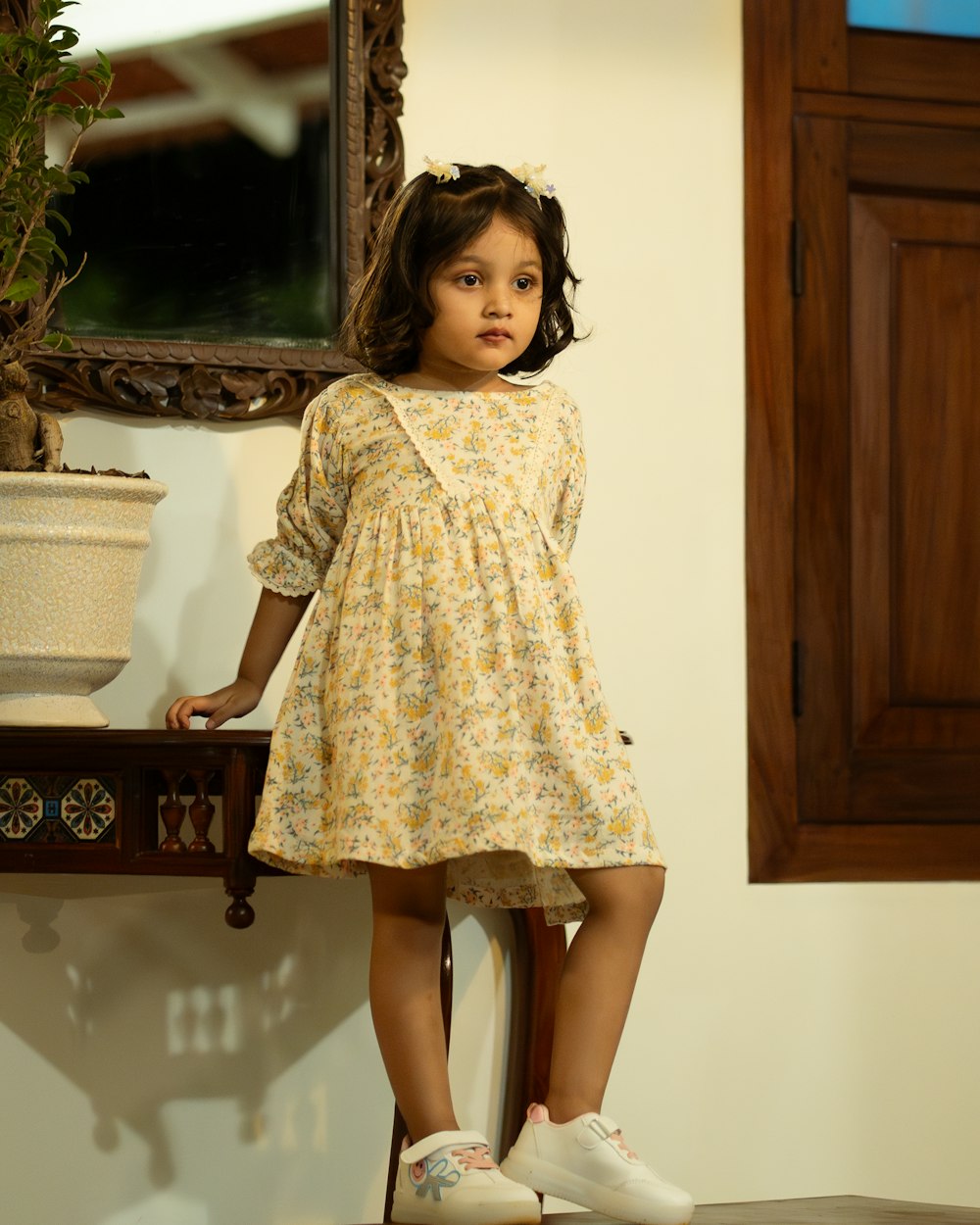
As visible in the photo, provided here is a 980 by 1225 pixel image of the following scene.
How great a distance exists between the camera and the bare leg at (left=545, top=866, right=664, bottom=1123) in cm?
151

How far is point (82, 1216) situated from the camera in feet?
6.65

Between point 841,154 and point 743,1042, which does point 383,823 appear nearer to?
point 743,1042

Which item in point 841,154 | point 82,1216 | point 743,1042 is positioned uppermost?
point 841,154

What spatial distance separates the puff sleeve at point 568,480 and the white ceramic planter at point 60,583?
47 centimetres

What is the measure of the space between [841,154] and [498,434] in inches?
38.7

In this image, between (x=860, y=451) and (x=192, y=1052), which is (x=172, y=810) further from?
(x=860, y=451)

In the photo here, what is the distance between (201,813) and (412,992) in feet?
0.96

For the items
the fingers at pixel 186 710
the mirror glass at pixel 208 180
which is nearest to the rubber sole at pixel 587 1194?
the fingers at pixel 186 710

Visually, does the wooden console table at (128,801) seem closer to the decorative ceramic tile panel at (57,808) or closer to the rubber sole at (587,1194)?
the decorative ceramic tile panel at (57,808)

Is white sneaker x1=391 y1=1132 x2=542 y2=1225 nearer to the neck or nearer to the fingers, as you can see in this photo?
the fingers

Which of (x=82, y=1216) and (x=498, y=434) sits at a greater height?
(x=498, y=434)

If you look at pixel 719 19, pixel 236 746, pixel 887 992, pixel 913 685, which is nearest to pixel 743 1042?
pixel 887 992

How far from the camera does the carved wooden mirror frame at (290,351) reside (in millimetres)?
2035

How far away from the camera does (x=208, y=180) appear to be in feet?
6.85
